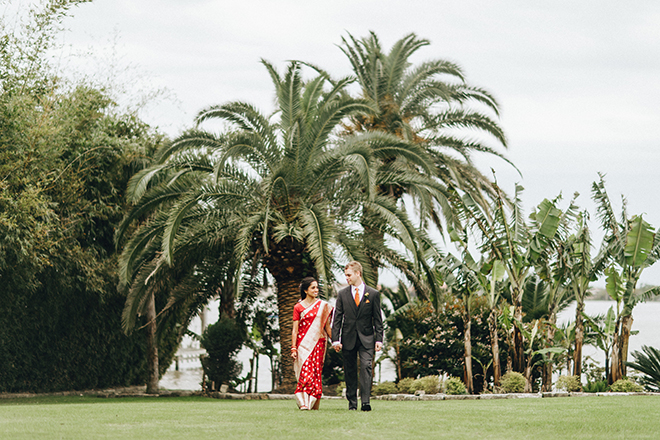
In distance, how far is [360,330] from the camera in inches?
357

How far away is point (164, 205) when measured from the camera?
1756 centimetres

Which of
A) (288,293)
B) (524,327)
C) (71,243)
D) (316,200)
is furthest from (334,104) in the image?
(71,243)

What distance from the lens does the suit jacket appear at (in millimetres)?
9078

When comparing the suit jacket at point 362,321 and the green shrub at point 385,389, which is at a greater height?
the suit jacket at point 362,321

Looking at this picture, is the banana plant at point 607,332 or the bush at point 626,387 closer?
the bush at point 626,387

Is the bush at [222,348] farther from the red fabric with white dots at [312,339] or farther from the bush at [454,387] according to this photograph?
the red fabric with white dots at [312,339]

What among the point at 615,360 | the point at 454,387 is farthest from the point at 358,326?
the point at 615,360

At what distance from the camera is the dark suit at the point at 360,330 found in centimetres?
→ 904

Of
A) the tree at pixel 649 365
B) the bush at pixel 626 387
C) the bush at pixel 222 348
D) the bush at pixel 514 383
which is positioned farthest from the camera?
the bush at pixel 222 348

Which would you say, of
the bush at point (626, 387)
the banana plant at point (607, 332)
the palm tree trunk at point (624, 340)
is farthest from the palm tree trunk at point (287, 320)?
the palm tree trunk at point (624, 340)

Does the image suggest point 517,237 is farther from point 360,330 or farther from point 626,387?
point 360,330

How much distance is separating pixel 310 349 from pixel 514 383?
6.81m

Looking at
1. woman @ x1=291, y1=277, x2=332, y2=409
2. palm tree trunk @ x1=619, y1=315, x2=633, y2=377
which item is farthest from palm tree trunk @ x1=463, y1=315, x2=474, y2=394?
woman @ x1=291, y1=277, x2=332, y2=409

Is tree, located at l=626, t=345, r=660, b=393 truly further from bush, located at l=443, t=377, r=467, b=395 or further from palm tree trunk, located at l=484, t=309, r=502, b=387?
bush, located at l=443, t=377, r=467, b=395
